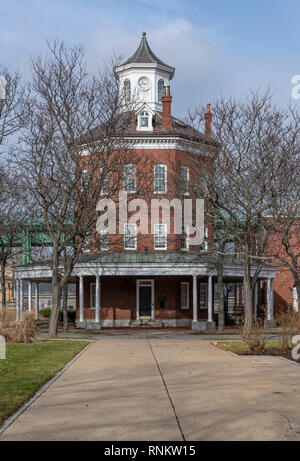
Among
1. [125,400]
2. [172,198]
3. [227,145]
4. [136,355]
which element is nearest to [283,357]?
[136,355]

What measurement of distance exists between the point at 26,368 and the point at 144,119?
86.5 feet

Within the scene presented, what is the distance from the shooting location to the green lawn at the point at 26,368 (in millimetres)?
9797

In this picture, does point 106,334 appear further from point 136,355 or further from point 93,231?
point 136,355

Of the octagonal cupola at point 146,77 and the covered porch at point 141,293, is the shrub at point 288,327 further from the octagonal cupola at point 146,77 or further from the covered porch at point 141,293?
the octagonal cupola at point 146,77

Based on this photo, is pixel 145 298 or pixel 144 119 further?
pixel 144 119

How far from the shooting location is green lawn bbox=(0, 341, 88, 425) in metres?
9.80

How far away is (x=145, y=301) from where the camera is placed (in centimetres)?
3744

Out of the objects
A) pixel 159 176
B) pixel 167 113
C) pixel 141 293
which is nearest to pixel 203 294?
pixel 141 293

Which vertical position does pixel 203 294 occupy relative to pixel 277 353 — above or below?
below

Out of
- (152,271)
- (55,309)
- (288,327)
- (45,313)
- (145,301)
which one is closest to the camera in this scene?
(288,327)

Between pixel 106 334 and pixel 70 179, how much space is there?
863 cm

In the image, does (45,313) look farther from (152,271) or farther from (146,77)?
(146,77)

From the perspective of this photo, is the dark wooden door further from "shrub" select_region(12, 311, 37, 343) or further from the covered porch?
"shrub" select_region(12, 311, 37, 343)

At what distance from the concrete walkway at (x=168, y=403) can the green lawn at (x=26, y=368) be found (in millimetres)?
344
